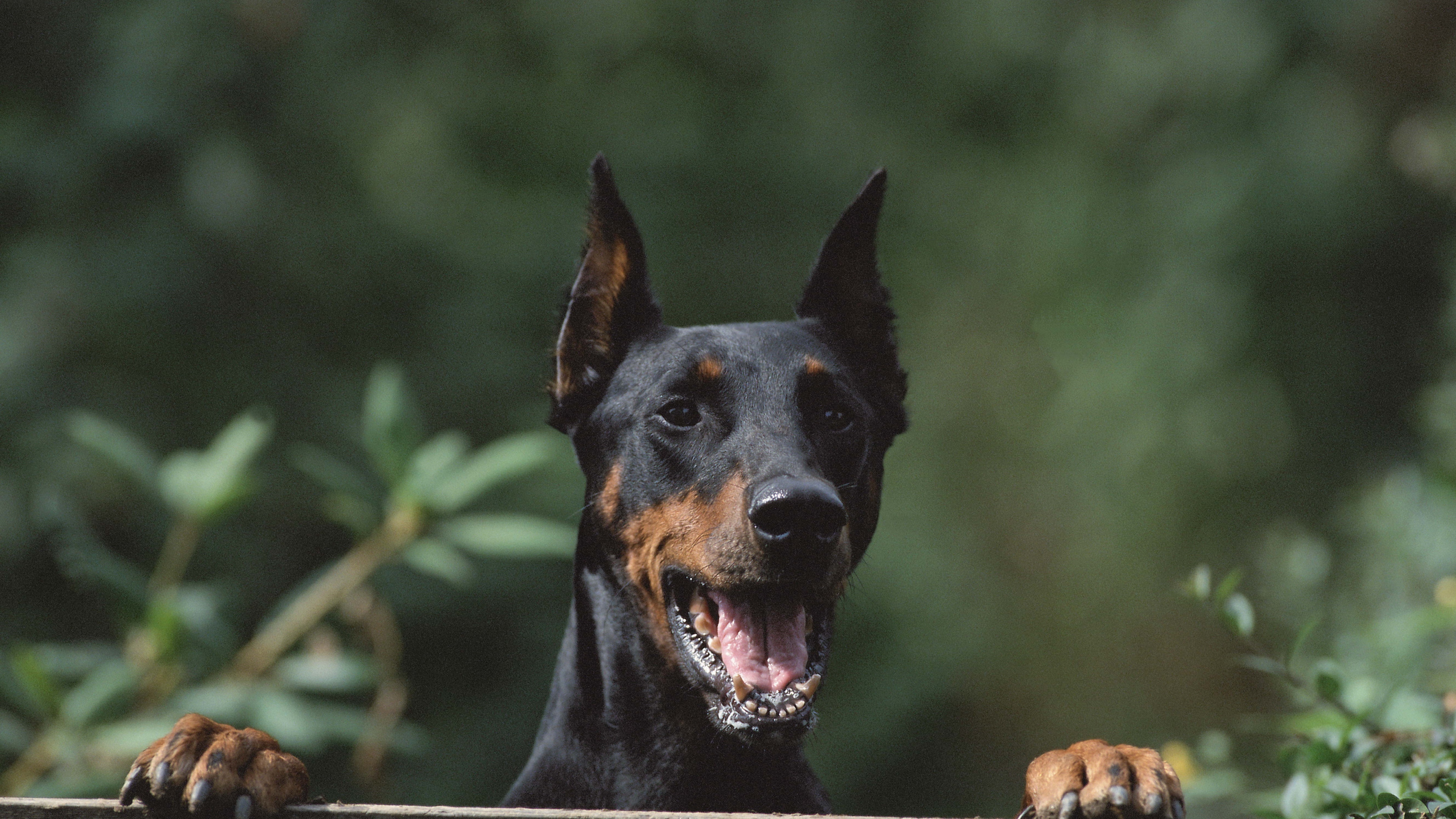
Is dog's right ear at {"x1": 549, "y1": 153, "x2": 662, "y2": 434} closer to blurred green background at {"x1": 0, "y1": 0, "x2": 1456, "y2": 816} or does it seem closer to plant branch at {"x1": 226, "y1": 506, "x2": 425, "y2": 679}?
plant branch at {"x1": 226, "y1": 506, "x2": 425, "y2": 679}

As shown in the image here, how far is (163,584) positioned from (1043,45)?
7.67 meters

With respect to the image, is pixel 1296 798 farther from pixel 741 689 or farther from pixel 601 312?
pixel 601 312

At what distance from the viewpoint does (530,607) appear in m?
7.88

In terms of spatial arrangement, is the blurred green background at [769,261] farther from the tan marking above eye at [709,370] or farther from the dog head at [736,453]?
the tan marking above eye at [709,370]

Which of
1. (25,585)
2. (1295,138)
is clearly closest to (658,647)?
(25,585)

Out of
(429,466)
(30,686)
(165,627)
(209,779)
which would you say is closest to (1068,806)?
(209,779)

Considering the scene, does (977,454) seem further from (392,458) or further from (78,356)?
(392,458)

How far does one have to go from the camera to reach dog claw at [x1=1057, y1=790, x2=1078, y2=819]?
1883 millimetres

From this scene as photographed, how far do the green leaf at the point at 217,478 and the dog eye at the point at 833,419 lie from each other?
4.73 feet

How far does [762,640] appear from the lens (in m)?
2.38

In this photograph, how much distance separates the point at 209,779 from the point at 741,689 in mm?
865

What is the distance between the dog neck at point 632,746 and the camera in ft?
8.30

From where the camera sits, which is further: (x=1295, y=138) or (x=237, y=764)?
(x=1295, y=138)

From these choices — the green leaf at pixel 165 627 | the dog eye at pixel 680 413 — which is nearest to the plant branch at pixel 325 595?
the green leaf at pixel 165 627
